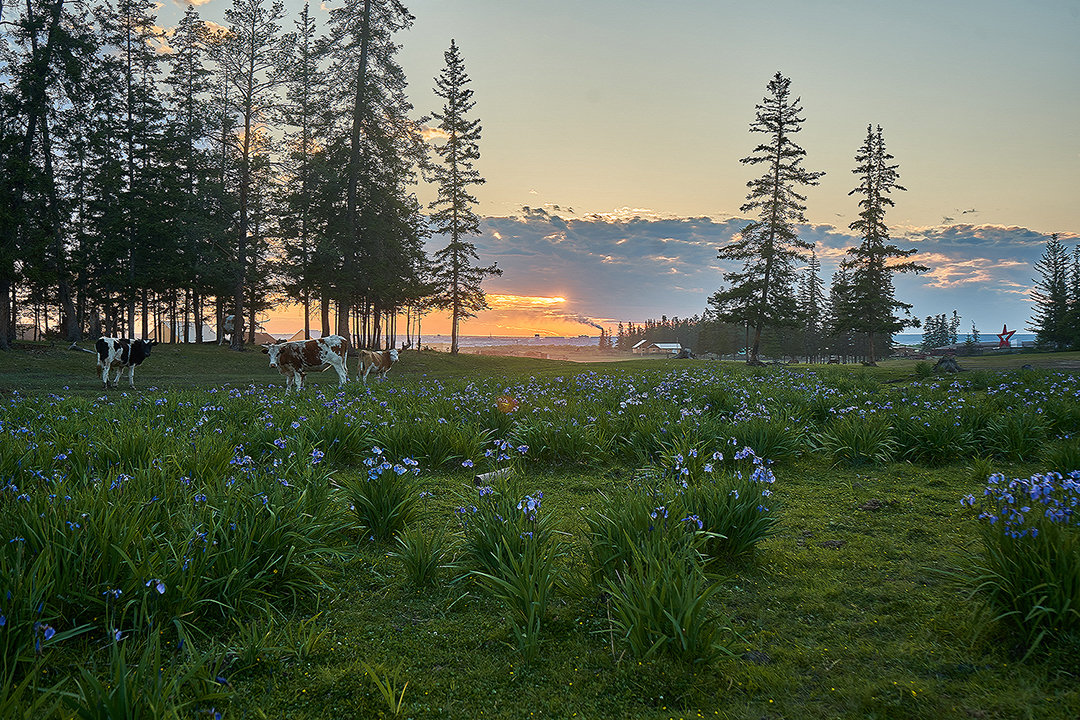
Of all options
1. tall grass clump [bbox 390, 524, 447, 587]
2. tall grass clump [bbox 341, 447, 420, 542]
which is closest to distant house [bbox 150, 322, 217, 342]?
tall grass clump [bbox 341, 447, 420, 542]

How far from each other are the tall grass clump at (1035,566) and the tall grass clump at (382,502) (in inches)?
157

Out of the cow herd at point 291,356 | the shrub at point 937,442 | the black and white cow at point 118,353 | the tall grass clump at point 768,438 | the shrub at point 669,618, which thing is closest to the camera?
the shrub at point 669,618

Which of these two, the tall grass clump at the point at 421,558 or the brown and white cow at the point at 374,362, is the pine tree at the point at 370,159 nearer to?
the brown and white cow at the point at 374,362

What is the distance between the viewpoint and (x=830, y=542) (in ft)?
14.4

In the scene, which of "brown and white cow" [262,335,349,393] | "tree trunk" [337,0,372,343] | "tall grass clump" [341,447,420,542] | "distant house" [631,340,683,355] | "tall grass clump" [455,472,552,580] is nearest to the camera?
"tall grass clump" [455,472,552,580]

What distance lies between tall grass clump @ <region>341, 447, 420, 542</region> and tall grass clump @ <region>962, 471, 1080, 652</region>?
3991mm

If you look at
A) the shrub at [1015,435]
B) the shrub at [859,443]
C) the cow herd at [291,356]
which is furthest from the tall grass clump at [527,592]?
the cow herd at [291,356]

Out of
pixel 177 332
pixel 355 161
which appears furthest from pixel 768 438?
pixel 177 332

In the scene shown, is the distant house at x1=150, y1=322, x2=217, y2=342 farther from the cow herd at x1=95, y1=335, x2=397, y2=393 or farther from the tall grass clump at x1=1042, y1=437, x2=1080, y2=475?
the tall grass clump at x1=1042, y1=437, x2=1080, y2=475

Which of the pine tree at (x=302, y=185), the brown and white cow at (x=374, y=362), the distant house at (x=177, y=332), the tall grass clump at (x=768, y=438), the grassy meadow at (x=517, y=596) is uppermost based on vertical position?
the pine tree at (x=302, y=185)

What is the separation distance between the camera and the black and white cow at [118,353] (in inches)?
697

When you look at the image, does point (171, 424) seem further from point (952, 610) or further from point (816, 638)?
point (952, 610)

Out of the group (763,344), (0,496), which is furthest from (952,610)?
(763,344)

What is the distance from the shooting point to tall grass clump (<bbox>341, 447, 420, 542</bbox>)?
4.46 m
